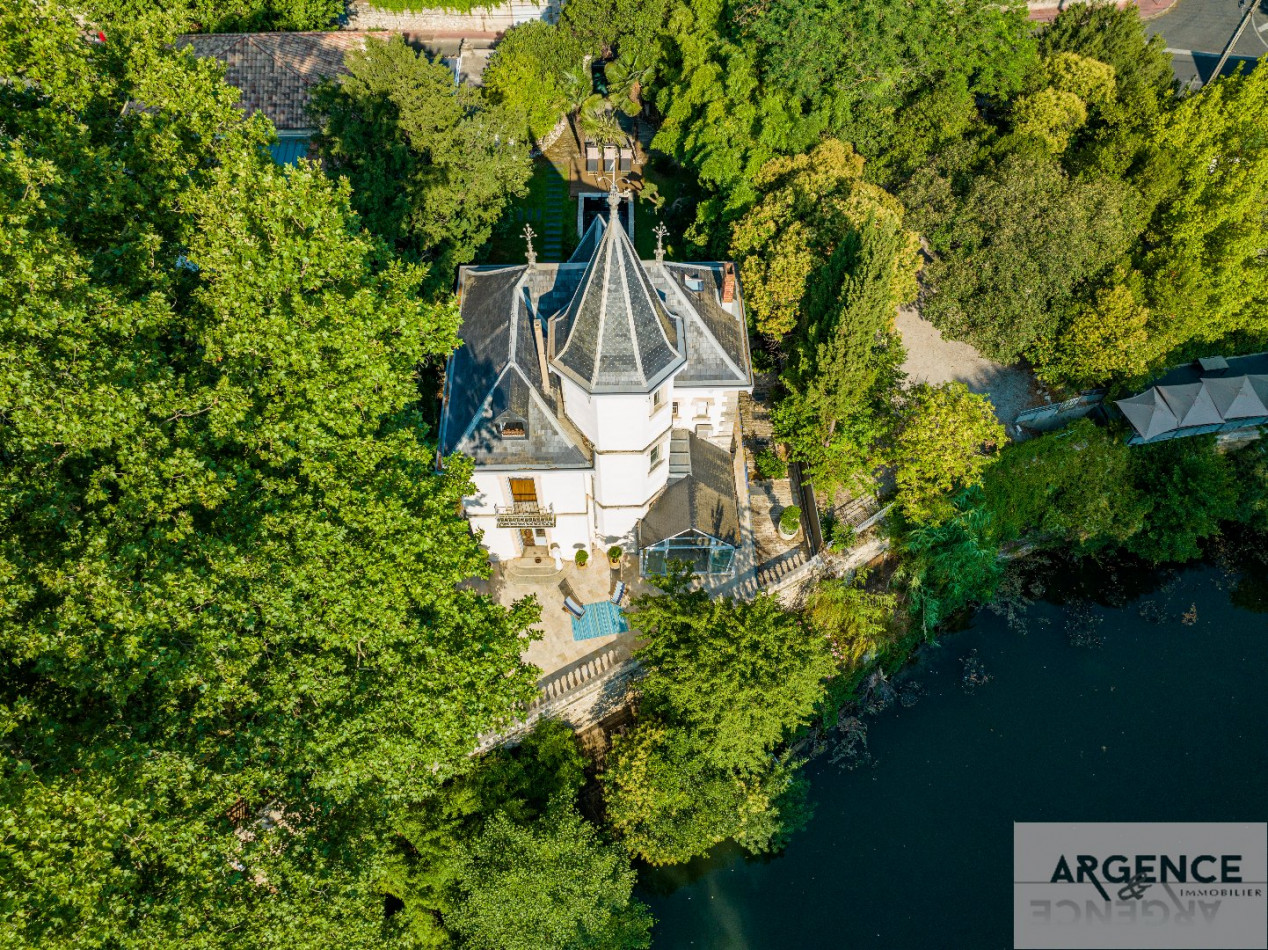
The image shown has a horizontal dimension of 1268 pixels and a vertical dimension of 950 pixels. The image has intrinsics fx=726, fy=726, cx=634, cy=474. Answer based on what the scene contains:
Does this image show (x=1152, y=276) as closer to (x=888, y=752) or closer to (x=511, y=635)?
(x=888, y=752)

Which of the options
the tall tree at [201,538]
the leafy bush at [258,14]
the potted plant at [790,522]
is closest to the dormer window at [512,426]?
the tall tree at [201,538]

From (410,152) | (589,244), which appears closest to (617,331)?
(589,244)

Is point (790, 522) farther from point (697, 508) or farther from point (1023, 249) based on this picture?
point (1023, 249)

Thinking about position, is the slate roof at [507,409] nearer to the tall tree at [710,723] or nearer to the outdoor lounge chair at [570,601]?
the outdoor lounge chair at [570,601]

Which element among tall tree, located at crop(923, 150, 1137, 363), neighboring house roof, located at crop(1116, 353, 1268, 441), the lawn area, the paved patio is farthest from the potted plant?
the lawn area

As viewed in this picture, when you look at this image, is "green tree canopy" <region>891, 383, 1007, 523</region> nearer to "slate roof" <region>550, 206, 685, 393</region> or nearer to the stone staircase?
the stone staircase

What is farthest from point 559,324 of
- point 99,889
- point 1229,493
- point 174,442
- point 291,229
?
point 1229,493
